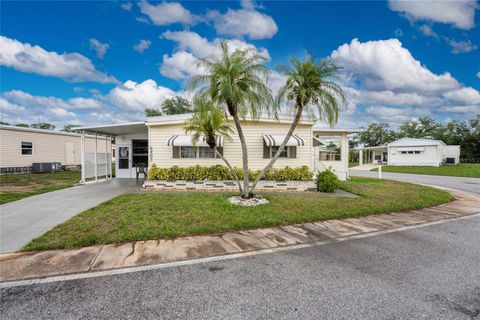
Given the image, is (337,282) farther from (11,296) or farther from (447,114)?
(447,114)

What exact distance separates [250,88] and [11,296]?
6318 mm

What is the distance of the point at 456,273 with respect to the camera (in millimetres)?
3051

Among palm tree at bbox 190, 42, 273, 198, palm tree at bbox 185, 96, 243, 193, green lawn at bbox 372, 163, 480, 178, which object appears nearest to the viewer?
palm tree at bbox 190, 42, 273, 198

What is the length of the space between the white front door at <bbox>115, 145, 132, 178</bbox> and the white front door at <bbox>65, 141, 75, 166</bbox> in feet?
34.3

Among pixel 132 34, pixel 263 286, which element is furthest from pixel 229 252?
pixel 132 34

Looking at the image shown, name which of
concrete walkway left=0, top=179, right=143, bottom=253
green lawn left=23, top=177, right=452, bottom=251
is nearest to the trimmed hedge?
green lawn left=23, top=177, right=452, bottom=251

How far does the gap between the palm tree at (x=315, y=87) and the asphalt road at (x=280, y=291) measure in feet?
15.0

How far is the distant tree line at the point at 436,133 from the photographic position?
3759cm

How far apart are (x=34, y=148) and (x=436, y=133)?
61845 mm

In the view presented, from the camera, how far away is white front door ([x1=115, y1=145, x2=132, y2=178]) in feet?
43.0

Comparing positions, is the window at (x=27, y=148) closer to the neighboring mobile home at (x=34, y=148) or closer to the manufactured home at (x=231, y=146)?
the neighboring mobile home at (x=34, y=148)

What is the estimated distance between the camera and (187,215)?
18.5 feet

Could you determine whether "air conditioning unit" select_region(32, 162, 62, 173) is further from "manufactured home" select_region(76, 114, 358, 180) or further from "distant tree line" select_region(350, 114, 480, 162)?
"distant tree line" select_region(350, 114, 480, 162)

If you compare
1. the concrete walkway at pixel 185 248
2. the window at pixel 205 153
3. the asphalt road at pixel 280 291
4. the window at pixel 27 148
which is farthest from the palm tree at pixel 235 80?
the window at pixel 27 148
